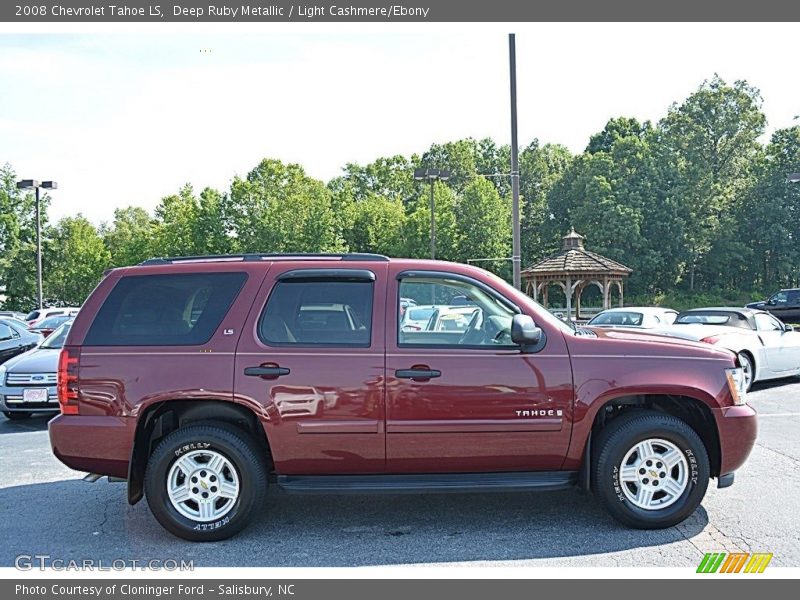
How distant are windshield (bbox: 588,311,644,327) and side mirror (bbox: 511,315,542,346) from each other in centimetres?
856

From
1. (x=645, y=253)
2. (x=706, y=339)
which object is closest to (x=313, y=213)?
(x=645, y=253)

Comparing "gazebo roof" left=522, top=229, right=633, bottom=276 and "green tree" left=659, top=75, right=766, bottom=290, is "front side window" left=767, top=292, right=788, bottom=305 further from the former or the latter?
"green tree" left=659, top=75, right=766, bottom=290

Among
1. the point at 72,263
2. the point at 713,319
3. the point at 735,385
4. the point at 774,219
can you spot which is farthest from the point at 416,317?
the point at 774,219

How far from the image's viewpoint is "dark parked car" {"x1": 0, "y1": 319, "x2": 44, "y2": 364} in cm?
1186

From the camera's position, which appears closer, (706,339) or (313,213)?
(706,339)

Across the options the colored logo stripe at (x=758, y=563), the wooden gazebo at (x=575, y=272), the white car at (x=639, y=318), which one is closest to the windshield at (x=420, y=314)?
the colored logo stripe at (x=758, y=563)

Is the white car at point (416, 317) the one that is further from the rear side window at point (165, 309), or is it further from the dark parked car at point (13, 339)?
the dark parked car at point (13, 339)

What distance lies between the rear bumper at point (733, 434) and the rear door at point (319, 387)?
2.48m

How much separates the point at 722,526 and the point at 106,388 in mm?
4577

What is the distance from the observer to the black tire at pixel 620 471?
16.1ft

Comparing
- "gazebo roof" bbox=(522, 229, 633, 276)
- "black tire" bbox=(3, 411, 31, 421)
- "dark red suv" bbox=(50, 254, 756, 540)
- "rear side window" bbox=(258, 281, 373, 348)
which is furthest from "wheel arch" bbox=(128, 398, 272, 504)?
"gazebo roof" bbox=(522, 229, 633, 276)

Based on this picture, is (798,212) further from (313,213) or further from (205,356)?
(205,356)

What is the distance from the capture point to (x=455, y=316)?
5156 millimetres

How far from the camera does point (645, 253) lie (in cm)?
5106
